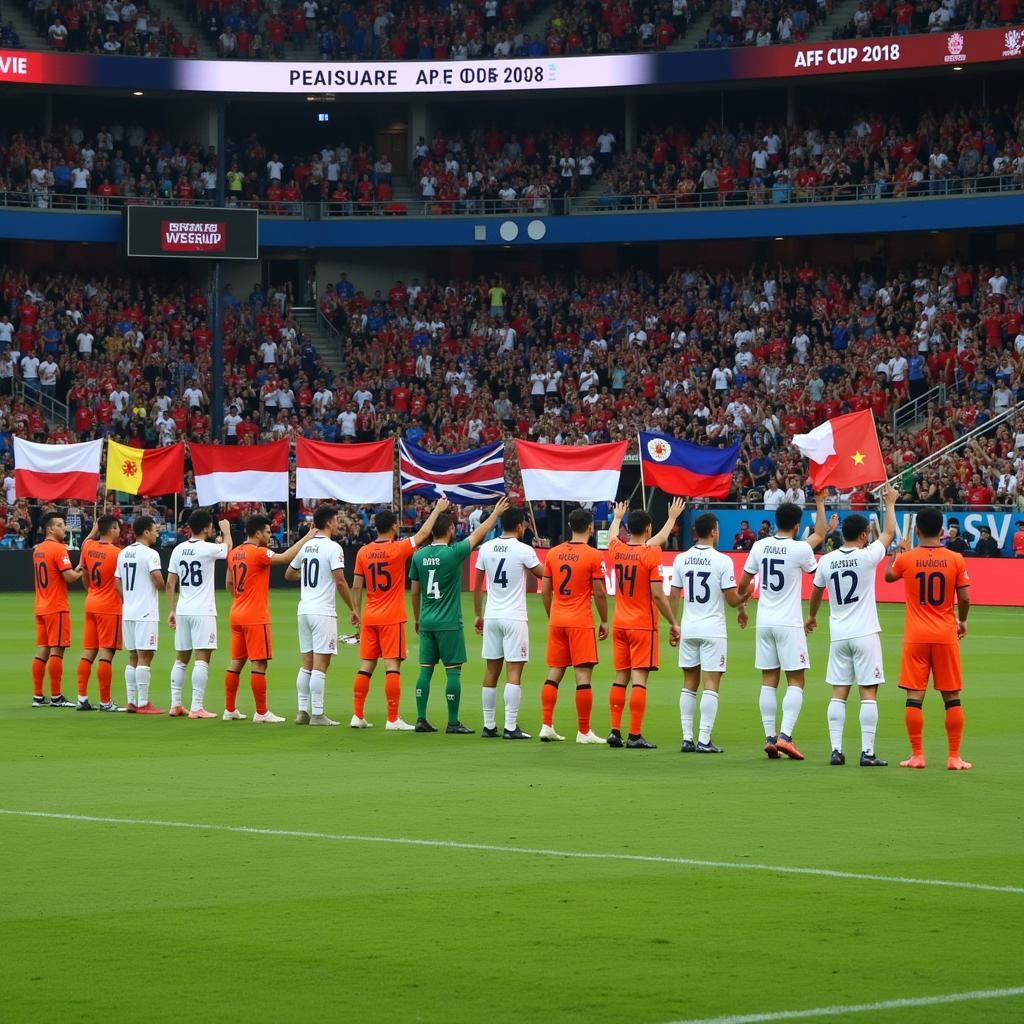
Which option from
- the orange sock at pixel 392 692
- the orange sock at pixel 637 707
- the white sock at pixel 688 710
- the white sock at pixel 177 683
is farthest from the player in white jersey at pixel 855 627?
the white sock at pixel 177 683

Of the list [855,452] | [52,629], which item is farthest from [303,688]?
[855,452]

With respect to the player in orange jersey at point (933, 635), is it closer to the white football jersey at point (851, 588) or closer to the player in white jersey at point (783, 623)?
the white football jersey at point (851, 588)

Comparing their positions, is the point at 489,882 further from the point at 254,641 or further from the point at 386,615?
the point at 254,641

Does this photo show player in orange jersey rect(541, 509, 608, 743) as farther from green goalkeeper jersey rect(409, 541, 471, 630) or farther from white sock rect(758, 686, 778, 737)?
white sock rect(758, 686, 778, 737)

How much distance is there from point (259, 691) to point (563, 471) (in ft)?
57.6

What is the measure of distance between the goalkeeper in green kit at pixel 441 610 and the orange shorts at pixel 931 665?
15.3ft

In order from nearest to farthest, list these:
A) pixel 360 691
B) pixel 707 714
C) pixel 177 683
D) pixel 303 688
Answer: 1. pixel 707 714
2. pixel 360 691
3. pixel 303 688
4. pixel 177 683

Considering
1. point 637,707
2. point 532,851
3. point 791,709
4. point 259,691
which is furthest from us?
point 259,691

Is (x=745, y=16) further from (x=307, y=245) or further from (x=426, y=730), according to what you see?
(x=426, y=730)

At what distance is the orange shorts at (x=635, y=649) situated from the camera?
1756cm

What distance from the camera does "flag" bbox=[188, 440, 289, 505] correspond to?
37750 mm

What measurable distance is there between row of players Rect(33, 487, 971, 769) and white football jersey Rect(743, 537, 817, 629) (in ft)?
0.06

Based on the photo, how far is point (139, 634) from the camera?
20812 millimetres

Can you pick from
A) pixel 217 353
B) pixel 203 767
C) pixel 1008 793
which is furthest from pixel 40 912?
pixel 217 353
